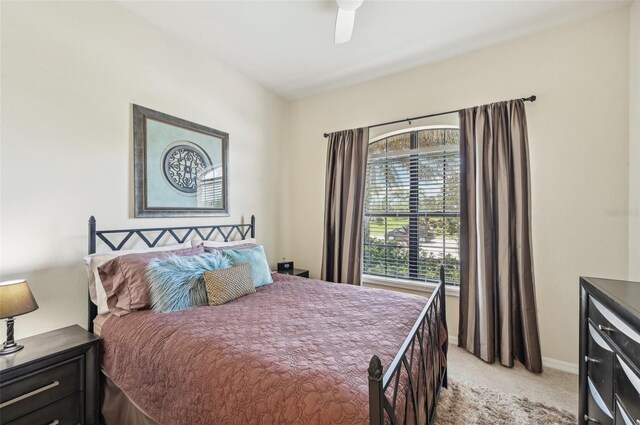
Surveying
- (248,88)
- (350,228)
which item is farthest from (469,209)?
(248,88)

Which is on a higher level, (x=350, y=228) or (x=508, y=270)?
(x=350, y=228)

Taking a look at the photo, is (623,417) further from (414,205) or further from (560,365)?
(414,205)

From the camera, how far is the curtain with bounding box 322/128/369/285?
3.28 m

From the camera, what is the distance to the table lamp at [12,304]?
1399 millimetres

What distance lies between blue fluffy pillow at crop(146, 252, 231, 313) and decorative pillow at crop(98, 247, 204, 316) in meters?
0.05

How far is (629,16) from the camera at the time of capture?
85.0 inches

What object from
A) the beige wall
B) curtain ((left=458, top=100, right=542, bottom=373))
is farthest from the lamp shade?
the beige wall

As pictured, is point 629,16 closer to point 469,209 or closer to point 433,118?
point 433,118

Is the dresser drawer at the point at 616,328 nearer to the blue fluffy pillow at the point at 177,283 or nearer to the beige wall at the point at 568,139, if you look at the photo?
the beige wall at the point at 568,139

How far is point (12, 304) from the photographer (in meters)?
1.42

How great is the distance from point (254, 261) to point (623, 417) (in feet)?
7.35

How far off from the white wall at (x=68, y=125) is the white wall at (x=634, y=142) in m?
Result: 3.65

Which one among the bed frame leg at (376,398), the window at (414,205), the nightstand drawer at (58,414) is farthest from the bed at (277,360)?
the window at (414,205)

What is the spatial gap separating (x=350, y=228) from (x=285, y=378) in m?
2.30
